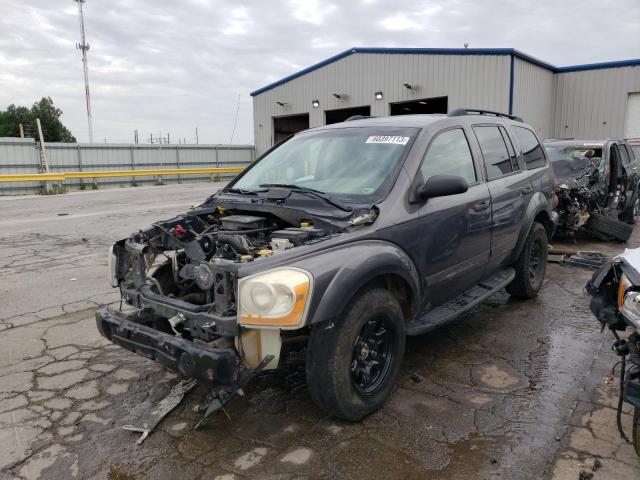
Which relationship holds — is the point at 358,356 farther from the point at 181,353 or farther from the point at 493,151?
the point at 493,151

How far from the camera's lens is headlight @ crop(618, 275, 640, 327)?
2.32 meters

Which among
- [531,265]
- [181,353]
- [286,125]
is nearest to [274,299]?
[181,353]

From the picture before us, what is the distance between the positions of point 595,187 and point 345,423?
7.37 metres

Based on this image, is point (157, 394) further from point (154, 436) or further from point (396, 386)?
point (396, 386)

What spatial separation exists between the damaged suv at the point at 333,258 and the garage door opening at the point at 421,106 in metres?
16.2

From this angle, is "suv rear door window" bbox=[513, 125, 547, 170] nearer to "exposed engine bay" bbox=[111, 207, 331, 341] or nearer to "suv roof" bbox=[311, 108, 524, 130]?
"suv roof" bbox=[311, 108, 524, 130]

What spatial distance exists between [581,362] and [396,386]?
1588 millimetres

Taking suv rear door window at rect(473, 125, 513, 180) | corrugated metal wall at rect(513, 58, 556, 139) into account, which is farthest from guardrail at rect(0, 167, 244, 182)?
suv rear door window at rect(473, 125, 513, 180)

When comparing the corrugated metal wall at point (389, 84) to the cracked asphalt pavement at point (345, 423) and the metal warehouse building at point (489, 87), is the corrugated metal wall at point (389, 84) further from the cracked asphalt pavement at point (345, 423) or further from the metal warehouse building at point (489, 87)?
the cracked asphalt pavement at point (345, 423)

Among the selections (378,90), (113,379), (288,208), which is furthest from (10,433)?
(378,90)

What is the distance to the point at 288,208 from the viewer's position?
3.56 meters

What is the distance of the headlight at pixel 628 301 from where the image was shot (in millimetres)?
2318

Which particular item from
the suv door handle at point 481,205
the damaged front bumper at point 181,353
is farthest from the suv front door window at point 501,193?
the damaged front bumper at point 181,353

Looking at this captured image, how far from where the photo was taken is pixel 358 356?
3152mm
